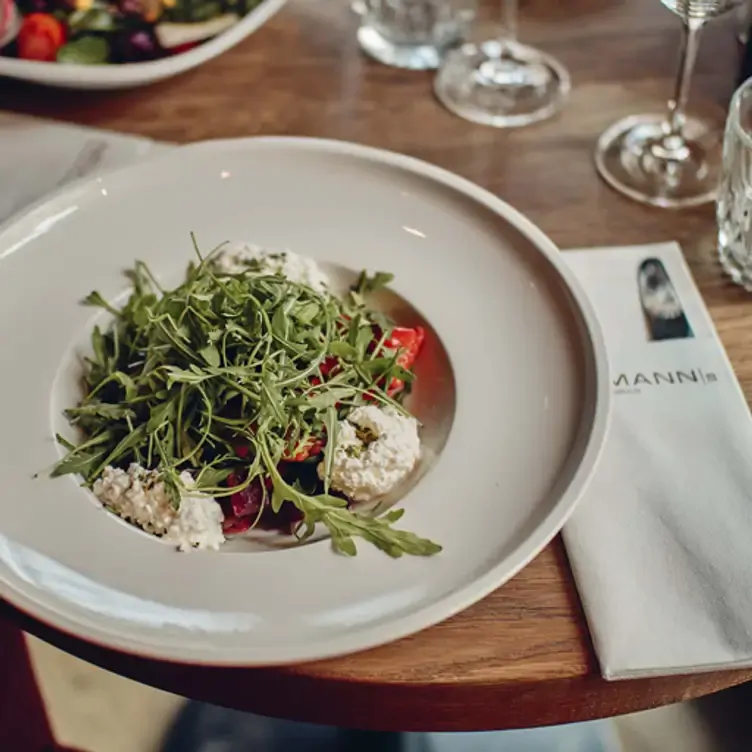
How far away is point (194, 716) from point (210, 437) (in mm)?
734

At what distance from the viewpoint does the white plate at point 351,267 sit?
0.60 m

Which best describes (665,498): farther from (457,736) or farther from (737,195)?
(457,736)

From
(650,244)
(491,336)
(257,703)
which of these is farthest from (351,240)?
(257,703)

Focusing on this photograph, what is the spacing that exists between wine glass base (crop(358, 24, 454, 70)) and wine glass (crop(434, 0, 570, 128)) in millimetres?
16

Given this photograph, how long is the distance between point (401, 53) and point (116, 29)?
1.00 ft

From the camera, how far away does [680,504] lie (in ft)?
2.32

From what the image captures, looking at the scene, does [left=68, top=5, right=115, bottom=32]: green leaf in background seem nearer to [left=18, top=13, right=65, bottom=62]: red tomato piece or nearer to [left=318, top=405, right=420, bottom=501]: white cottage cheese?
[left=18, top=13, right=65, bottom=62]: red tomato piece

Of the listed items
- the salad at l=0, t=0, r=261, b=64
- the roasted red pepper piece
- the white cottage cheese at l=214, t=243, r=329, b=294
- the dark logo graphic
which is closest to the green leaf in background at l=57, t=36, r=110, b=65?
the salad at l=0, t=0, r=261, b=64

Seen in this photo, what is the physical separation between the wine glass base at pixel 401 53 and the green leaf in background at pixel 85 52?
282 millimetres

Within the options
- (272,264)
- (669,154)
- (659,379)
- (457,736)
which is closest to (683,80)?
(669,154)

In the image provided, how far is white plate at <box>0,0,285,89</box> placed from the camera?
1016 millimetres

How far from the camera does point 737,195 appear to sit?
0.85m

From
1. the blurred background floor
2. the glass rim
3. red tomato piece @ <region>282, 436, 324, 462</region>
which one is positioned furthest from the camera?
the blurred background floor

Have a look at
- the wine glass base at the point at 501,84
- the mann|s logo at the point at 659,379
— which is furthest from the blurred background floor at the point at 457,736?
the wine glass base at the point at 501,84
